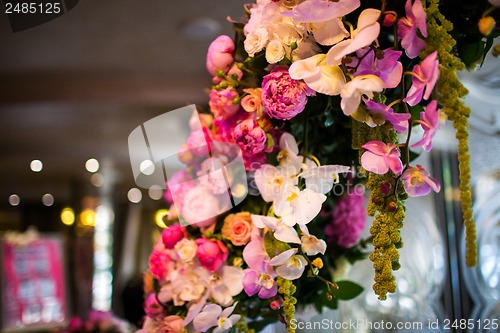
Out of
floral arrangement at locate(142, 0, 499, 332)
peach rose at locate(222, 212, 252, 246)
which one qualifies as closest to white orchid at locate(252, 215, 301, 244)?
floral arrangement at locate(142, 0, 499, 332)

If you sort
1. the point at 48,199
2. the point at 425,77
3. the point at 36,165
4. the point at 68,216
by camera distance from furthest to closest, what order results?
the point at 48,199, the point at 68,216, the point at 36,165, the point at 425,77

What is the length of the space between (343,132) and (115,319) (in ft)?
6.99

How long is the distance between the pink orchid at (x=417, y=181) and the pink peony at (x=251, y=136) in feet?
0.92

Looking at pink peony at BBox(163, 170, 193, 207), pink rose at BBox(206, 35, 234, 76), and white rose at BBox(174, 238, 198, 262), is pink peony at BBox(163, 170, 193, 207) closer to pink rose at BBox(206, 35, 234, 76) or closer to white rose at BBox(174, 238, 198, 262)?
white rose at BBox(174, 238, 198, 262)

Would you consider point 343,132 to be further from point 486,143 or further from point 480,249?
point 480,249

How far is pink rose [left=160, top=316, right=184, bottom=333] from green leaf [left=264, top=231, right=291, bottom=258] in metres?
0.28

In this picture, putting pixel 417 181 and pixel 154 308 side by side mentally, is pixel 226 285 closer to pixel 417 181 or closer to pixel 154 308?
pixel 154 308

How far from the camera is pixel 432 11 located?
2.07 feet

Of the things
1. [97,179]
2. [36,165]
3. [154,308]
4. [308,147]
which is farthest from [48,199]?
[308,147]

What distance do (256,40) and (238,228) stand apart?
1.18 feet

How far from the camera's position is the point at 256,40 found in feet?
2.68

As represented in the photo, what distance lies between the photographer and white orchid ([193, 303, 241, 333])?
88 cm

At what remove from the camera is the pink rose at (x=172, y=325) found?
0.95 meters

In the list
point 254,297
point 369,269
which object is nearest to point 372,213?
point 254,297
